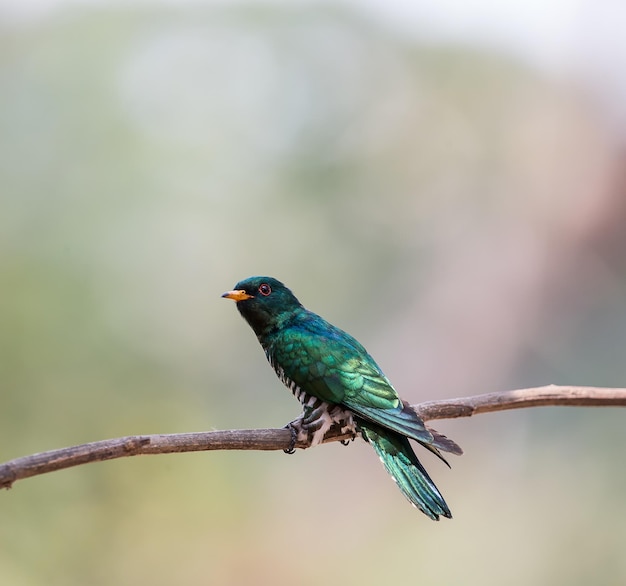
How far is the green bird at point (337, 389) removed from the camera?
447 centimetres

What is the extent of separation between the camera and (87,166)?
43.8 ft

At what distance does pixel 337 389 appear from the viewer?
494 centimetres

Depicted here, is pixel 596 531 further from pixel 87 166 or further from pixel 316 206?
pixel 87 166

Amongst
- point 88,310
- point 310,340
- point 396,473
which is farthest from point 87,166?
point 396,473

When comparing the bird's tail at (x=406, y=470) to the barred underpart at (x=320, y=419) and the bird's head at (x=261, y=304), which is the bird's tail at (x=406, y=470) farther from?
the bird's head at (x=261, y=304)

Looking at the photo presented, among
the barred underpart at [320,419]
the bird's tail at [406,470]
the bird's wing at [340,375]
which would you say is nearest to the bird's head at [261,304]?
the bird's wing at [340,375]

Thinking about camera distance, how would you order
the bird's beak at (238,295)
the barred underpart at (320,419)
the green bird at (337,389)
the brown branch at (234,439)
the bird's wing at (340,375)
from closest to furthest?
1. the brown branch at (234,439)
2. the green bird at (337,389)
3. the bird's wing at (340,375)
4. the barred underpart at (320,419)
5. the bird's beak at (238,295)

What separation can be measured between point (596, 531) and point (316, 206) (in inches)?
273

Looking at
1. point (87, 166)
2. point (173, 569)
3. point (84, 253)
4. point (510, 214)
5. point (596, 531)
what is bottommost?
point (596, 531)

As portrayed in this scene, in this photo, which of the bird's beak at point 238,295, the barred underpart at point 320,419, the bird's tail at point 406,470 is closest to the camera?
the bird's tail at point 406,470

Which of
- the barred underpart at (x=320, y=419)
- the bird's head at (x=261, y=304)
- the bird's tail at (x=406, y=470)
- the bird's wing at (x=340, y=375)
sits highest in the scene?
the bird's head at (x=261, y=304)

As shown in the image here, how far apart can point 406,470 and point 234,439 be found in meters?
1.27

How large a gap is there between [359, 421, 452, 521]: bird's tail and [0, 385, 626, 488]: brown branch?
24 cm

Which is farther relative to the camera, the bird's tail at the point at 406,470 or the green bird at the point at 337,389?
the green bird at the point at 337,389
